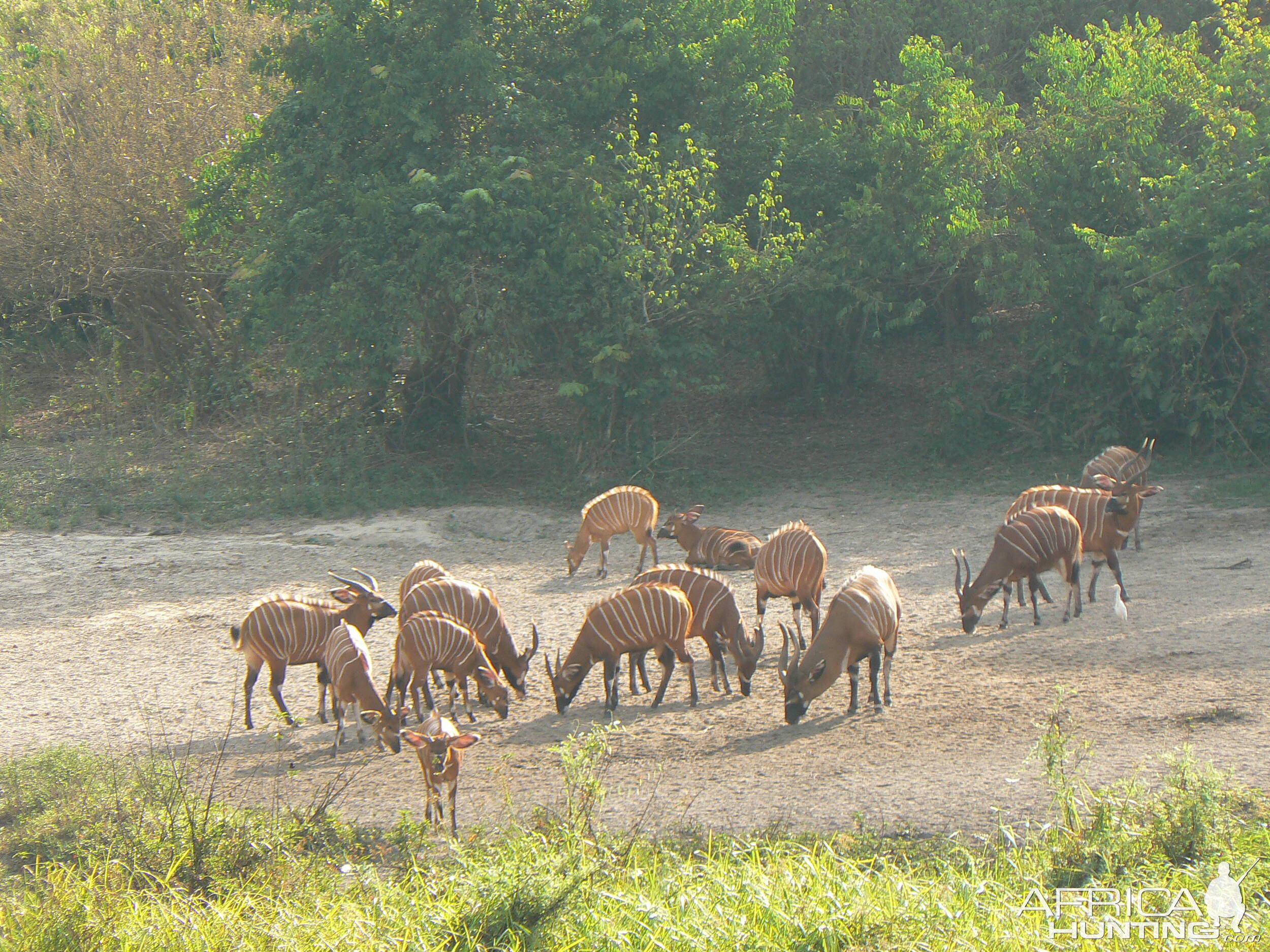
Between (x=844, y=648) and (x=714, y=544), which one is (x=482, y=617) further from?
(x=714, y=544)

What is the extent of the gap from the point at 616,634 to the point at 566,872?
3.05 m

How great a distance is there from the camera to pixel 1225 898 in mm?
4758

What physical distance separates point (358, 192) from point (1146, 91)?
9.68 meters

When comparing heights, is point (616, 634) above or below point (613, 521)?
below

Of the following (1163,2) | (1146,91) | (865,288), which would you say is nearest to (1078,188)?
(1146,91)

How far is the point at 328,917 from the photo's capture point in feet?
15.7

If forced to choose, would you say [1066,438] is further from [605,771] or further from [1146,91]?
[605,771]

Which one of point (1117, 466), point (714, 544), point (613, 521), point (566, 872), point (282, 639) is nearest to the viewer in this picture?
point (566, 872)

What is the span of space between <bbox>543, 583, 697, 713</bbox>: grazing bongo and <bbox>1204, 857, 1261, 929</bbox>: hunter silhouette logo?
3733 millimetres

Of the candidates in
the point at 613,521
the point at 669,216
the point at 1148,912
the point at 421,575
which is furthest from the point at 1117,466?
the point at 1148,912

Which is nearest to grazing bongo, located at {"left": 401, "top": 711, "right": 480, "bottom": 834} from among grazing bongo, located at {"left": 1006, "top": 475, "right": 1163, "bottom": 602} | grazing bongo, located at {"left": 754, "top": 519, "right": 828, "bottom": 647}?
grazing bongo, located at {"left": 754, "top": 519, "right": 828, "bottom": 647}

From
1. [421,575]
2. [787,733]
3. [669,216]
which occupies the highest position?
[669,216]

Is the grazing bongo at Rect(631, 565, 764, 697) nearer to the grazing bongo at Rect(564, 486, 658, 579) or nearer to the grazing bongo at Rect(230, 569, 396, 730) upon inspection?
the grazing bongo at Rect(230, 569, 396, 730)

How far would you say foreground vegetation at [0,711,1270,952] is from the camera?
466cm
